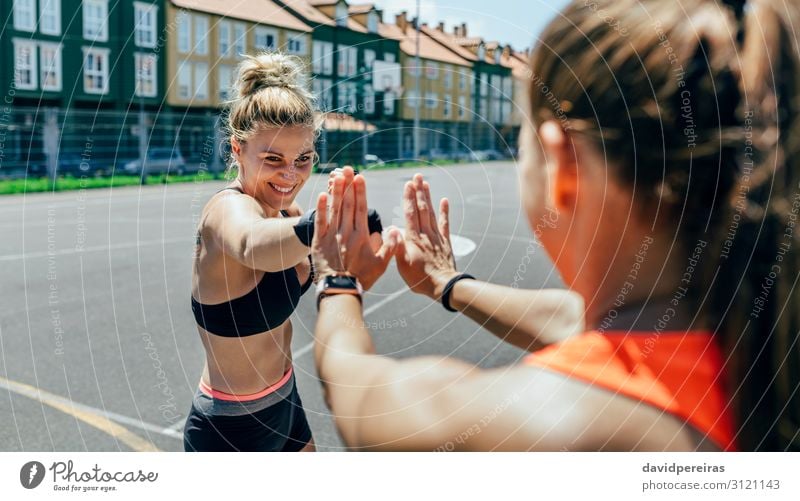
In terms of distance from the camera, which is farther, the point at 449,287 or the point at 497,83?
the point at 497,83

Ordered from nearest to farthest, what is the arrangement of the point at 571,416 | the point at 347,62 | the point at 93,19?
1. the point at 571,416
2. the point at 347,62
3. the point at 93,19

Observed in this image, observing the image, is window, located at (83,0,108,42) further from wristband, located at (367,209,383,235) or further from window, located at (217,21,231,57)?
wristband, located at (367,209,383,235)

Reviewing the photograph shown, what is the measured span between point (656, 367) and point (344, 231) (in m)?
0.58

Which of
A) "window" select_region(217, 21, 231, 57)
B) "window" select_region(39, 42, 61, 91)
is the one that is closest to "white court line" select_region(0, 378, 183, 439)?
"window" select_region(217, 21, 231, 57)

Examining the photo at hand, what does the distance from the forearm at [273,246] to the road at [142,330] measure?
262 mm

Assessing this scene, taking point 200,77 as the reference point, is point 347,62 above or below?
below

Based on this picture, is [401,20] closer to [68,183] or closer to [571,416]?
[571,416]

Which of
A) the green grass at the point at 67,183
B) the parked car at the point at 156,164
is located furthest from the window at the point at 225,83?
the parked car at the point at 156,164

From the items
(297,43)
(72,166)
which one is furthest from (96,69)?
(297,43)

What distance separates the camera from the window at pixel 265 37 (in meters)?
2.01

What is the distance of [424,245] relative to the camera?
1447 millimetres

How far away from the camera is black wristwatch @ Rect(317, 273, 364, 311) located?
1115 millimetres

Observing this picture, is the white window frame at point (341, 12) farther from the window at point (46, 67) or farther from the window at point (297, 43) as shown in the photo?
the window at point (46, 67)
